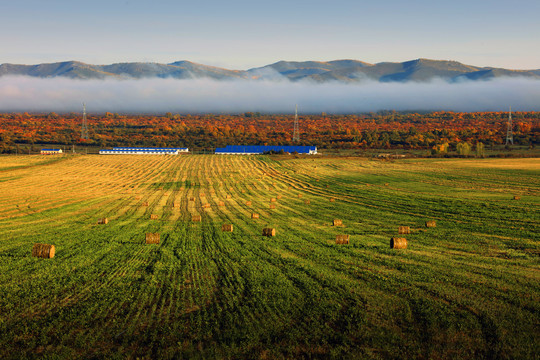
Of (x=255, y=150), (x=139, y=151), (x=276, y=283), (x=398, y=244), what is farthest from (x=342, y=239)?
(x=139, y=151)

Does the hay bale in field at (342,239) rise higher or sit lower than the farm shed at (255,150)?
higher

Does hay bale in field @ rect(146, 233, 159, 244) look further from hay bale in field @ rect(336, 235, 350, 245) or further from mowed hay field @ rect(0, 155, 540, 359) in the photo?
hay bale in field @ rect(336, 235, 350, 245)

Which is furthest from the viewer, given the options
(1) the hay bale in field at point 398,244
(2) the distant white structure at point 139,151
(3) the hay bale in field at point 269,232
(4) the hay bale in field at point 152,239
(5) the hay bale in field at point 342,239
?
(2) the distant white structure at point 139,151

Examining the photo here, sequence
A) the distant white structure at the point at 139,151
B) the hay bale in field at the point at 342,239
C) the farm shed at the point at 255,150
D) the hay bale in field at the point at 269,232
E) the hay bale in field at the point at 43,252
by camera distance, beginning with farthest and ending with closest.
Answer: the farm shed at the point at 255,150 → the distant white structure at the point at 139,151 → the hay bale in field at the point at 269,232 → the hay bale in field at the point at 342,239 → the hay bale in field at the point at 43,252

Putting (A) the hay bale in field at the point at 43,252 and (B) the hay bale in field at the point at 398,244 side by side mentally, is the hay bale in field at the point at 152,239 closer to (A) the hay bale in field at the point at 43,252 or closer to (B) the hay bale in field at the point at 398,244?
(A) the hay bale in field at the point at 43,252

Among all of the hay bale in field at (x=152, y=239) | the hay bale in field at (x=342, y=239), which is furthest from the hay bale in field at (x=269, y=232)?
the hay bale in field at (x=152, y=239)

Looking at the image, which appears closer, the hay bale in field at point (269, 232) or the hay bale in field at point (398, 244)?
the hay bale in field at point (398, 244)

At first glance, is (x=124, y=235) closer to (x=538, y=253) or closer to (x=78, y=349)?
(x=78, y=349)

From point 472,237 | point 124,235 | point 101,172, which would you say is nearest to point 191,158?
point 101,172

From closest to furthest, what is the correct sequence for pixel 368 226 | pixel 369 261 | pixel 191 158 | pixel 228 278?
pixel 228 278, pixel 369 261, pixel 368 226, pixel 191 158
